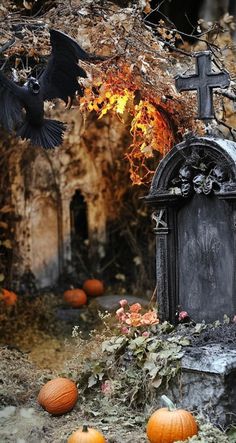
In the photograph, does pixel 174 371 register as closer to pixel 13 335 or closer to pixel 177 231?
pixel 177 231

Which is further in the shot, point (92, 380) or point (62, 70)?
point (92, 380)

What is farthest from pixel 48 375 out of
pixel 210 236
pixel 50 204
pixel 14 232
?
pixel 50 204

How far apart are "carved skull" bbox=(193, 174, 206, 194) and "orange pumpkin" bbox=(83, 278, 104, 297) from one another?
5.16 metres

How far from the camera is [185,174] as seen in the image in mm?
5652

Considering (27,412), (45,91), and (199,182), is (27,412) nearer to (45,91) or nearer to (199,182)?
(199,182)

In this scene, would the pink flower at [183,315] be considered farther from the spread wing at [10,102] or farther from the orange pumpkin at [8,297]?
the orange pumpkin at [8,297]

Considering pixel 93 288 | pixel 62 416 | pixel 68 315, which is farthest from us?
pixel 93 288

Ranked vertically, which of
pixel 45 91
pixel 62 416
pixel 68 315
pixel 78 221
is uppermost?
pixel 45 91

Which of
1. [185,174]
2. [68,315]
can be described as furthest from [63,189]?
[185,174]

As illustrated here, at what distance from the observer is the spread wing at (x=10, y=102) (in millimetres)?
5091

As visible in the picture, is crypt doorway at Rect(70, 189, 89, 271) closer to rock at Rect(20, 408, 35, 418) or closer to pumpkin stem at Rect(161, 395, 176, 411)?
rock at Rect(20, 408, 35, 418)

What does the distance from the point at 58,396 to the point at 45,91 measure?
2.61 m

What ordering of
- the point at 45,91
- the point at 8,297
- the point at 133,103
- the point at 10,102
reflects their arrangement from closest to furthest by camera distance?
the point at 10,102, the point at 45,91, the point at 133,103, the point at 8,297

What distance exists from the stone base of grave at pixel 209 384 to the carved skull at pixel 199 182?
144cm
